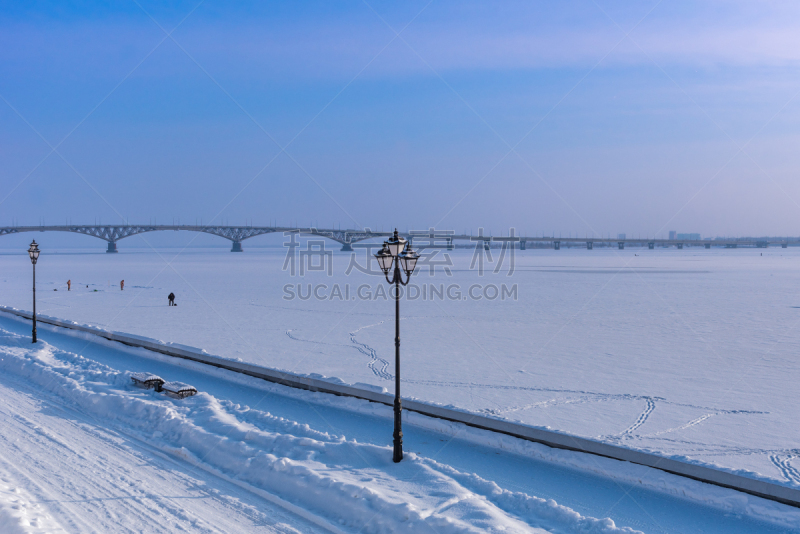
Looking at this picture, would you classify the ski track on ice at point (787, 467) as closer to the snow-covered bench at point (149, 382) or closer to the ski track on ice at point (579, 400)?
the ski track on ice at point (579, 400)

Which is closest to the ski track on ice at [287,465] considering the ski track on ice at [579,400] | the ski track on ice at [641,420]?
the ski track on ice at [579,400]

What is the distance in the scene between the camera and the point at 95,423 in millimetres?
9766

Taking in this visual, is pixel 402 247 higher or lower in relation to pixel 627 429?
higher

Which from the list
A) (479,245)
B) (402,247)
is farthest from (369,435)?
(479,245)

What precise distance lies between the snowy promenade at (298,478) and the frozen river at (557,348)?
1889mm

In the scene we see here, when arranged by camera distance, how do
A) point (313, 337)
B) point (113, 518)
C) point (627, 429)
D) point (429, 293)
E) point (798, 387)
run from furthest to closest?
point (429, 293) < point (313, 337) < point (798, 387) < point (627, 429) < point (113, 518)

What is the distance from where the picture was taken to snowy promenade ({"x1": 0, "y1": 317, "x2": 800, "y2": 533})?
6.34 m

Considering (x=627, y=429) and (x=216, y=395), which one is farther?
(x=216, y=395)

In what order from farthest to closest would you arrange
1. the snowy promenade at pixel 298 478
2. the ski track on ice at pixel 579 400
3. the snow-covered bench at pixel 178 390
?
the snow-covered bench at pixel 178 390 < the ski track on ice at pixel 579 400 < the snowy promenade at pixel 298 478

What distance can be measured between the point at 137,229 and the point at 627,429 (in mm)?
158800

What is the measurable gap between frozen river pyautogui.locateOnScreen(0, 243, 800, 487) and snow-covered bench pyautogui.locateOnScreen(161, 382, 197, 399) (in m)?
3.64

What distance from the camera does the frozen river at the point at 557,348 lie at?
1023 centimetres

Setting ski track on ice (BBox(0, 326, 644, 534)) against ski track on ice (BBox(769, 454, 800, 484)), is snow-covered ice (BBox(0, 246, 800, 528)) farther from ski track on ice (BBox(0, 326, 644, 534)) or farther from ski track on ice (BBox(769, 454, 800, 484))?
ski track on ice (BBox(0, 326, 644, 534))

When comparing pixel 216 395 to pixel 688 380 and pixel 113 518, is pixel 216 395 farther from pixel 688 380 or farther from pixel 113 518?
pixel 688 380
